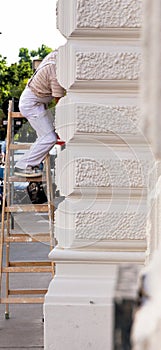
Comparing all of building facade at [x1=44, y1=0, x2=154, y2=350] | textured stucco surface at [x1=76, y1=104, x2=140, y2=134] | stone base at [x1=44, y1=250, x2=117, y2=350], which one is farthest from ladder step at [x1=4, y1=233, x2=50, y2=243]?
textured stucco surface at [x1=76, y1=104, x2=140, y2=134]

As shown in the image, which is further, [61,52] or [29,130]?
[29,130]

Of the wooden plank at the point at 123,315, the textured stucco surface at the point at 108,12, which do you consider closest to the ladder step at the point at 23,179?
the textured stucco surface at the point at 108,12

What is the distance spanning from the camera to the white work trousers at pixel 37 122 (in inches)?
229

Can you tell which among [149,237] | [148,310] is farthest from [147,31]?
[149,237]

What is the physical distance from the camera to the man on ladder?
5.78 m

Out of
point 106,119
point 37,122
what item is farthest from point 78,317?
point 37,122

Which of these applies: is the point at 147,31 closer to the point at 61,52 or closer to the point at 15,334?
the point at 61,52

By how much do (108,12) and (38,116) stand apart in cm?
141

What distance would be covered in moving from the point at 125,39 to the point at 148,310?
12.4 ft

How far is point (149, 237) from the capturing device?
3484mm

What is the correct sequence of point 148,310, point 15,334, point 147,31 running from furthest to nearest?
point 15,334 < point 147,31 < point 148,310

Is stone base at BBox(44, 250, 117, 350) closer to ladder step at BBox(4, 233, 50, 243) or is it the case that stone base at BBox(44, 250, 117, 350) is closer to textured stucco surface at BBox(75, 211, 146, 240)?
textured stucco surface at BBox(75, 211, 146, 240)

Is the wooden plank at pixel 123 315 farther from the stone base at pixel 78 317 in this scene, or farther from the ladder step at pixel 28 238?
the ladder step at pixel 28 238

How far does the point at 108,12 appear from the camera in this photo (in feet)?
15.3
